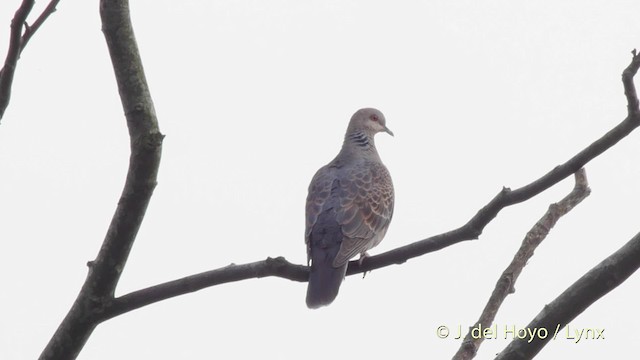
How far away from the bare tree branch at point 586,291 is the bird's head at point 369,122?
5012 millimetres

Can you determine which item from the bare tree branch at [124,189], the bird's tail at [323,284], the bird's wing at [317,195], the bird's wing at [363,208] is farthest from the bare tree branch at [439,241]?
the bird's wing at [317,195]

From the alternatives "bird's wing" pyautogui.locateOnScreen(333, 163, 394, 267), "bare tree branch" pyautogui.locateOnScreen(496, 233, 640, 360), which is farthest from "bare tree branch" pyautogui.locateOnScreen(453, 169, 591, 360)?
"bird's wing" pyautogui.locateOnScreen(333, 163, 394, 267)

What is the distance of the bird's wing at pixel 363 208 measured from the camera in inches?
223

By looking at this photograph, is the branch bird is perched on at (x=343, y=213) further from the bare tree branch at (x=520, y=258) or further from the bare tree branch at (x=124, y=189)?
the bare tree branch at (x=124, y=189)

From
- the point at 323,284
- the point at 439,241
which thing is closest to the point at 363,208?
the point at 323,284

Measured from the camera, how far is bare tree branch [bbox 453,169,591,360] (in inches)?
138

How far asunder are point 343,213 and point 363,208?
0.67ft

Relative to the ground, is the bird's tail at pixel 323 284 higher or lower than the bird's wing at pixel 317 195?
lower

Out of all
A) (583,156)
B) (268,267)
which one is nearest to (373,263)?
(268,267)

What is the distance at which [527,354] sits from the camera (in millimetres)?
2602

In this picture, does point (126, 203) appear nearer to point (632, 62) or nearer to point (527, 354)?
point (527, 354)

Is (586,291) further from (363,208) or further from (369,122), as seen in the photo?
(369,122)

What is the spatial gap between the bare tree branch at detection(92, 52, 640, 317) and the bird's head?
426 cm

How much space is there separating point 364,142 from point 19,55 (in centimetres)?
464
